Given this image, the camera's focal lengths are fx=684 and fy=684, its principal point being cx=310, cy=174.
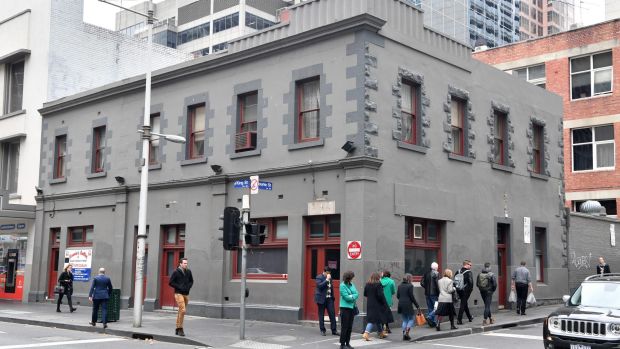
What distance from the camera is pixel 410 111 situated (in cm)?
2048

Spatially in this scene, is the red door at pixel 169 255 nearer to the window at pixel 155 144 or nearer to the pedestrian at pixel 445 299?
the window at pixel 155 144

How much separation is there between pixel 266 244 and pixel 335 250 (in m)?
2.64

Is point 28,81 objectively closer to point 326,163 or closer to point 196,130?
point 196,130

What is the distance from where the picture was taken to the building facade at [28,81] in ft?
97.7

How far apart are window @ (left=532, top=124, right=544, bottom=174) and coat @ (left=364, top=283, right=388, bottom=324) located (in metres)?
12.2

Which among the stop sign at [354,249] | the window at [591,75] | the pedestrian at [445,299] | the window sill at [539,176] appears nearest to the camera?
the pedestrian at [445,299]

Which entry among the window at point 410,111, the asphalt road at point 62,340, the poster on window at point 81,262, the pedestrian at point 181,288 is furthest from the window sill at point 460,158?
the poster on window at point 81,262

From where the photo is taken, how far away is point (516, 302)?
23.1 metres

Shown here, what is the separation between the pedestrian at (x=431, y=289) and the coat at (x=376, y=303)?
2.94 m

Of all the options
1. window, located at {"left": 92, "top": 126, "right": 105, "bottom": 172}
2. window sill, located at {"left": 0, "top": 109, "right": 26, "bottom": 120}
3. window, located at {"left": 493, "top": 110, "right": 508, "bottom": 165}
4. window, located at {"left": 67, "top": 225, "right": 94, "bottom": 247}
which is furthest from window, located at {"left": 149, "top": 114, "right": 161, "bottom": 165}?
window, located at {"left": 493, "top": 110, "right": 508, "bottom": 165}

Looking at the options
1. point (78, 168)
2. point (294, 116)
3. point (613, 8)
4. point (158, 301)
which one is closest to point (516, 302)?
point (294, 116)

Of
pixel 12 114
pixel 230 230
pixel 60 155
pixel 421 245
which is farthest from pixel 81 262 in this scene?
pixel 421 245

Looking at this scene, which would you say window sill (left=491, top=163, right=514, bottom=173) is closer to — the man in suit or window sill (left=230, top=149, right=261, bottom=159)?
window sill (left=230, top=149, right=261, bottom=159)

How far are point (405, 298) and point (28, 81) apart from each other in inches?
843
